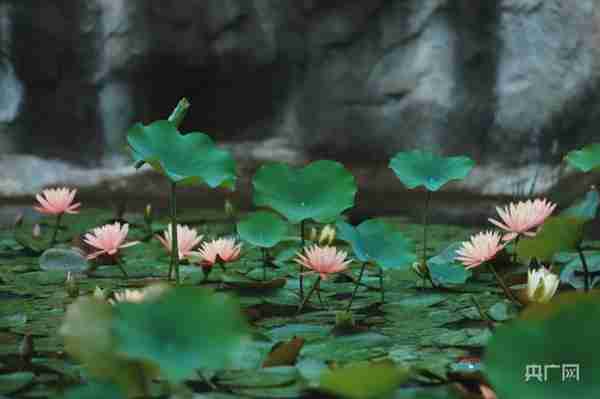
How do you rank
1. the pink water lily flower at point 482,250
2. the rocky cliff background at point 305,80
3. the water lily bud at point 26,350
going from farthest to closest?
the rocky cliff background at point 305,80 < the pink water lily flower at point 482,250 < the water lily bud at point 26,350

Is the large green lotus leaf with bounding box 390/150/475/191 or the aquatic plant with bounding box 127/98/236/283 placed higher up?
the large green lotus leaf with bounding box 390/150/475/191

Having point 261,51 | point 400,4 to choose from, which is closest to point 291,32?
point 261,51

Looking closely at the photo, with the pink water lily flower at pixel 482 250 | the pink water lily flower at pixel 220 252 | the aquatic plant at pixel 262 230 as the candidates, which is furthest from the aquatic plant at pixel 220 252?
the pink water lily flower at pixel 482 250

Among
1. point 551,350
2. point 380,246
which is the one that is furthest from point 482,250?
point 551,350

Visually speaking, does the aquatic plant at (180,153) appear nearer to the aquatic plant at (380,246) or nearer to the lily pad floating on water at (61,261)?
the aquatic plant at (380,246)

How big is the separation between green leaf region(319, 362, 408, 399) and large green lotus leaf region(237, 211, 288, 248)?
1066mm

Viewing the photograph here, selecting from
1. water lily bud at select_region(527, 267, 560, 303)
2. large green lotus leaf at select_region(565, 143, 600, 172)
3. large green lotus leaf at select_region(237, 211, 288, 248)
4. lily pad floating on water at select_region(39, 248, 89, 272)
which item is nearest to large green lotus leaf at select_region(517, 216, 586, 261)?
water lily bud at select_region(527, 267, 560, 303)

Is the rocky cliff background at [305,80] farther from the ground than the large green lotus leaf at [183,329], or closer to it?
farther from the ground

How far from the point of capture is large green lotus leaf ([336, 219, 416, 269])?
167 centimetres

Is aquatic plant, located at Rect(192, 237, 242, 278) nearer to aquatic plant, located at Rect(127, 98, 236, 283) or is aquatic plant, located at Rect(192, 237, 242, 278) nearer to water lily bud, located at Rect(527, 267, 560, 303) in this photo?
aquatic plant, located at Rect(127, 98, 236, 283)

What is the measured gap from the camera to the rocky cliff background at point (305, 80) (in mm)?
4551

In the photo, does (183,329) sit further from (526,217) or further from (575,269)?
(575,269)

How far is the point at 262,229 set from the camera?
1.95 meters

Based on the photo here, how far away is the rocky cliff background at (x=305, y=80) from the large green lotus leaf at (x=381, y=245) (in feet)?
8.97
